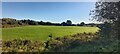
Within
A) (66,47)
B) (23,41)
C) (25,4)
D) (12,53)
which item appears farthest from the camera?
(25,4)

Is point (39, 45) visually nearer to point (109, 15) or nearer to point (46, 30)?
point (109, 15)

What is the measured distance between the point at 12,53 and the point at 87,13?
485cm

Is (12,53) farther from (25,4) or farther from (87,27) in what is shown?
(87,27)

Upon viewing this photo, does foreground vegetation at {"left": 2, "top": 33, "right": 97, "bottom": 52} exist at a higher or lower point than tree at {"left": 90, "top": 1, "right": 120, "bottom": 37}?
lower

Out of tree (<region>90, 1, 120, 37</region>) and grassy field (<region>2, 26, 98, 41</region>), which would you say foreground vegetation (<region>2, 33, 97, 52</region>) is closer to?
tree (<region>90, 1, 120, 37</region>)

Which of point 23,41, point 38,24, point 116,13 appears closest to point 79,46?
point 116,13

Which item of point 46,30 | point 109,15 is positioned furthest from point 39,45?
point 46,30

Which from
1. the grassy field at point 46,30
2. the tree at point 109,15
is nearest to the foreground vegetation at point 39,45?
the tree at point 109,15

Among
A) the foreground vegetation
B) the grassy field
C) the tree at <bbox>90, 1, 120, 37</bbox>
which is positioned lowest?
the foreground vegetation

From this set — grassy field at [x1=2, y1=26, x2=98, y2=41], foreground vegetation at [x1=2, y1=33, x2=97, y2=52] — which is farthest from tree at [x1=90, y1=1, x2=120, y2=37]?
grassy field at [x1=2, y1=26, x2=98, y2=41]

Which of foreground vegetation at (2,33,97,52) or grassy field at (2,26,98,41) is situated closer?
foreground vegetation at (2,33,97,52)

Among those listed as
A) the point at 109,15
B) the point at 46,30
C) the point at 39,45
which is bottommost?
the point at 39,45

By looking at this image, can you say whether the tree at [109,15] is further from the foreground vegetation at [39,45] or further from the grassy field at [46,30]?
the grassy field at [46,30]

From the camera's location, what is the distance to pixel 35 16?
16.0m
